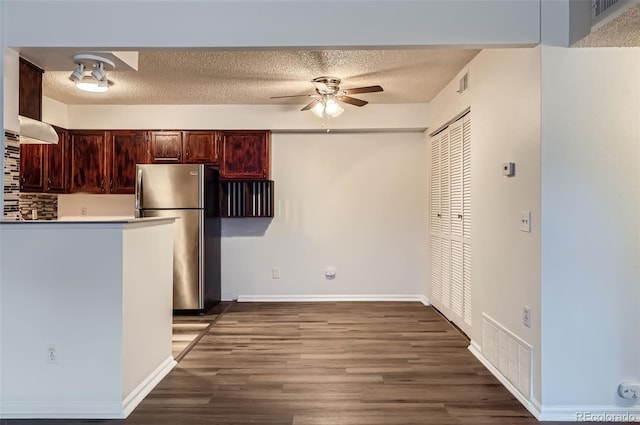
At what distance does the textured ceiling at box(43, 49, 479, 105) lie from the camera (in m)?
3.32

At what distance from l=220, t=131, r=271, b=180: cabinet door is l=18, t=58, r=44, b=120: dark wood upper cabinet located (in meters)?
2.23

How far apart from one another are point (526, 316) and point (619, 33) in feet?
5.45

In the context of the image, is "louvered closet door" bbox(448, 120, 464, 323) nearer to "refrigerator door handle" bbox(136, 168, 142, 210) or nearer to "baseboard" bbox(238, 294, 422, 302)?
"baseboard" bbox(238, 294, 422, 302)

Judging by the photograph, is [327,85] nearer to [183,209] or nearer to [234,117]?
[234,117]

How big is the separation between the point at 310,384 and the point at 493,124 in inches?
90.8

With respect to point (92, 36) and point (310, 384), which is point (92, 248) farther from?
point (310, 384)

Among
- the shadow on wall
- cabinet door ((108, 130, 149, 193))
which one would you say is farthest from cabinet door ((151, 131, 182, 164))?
the shadow on wall

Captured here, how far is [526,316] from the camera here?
2.45m

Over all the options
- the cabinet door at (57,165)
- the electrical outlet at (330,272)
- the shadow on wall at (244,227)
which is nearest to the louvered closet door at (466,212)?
the electrical outlet at (330,272)

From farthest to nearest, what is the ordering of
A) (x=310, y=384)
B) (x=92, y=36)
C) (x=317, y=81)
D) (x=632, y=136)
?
(x=317, y=81), (x=310, y=384), (x=92, y=36), (x=632, y=136)

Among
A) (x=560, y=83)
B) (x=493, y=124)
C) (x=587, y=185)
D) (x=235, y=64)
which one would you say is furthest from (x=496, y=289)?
(x=235, y=64)

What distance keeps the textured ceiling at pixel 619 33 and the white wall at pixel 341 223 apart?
2.98 meters

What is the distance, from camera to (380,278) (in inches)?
205

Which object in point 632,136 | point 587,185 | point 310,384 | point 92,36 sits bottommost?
point 310,384
